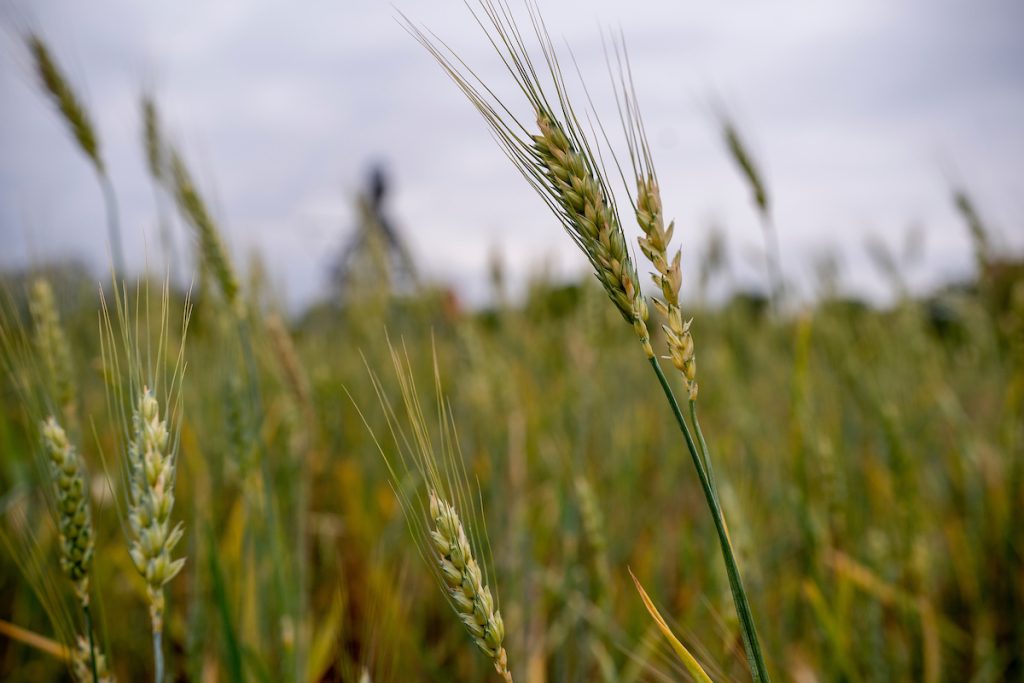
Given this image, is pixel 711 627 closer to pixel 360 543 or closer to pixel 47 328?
pixel 360 543

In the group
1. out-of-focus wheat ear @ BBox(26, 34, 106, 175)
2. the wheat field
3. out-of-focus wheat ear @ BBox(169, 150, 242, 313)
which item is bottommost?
the wheat field

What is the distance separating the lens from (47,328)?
3.24ft

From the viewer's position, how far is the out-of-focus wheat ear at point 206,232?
1.21m

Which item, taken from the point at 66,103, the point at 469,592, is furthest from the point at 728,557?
the point at 66,103

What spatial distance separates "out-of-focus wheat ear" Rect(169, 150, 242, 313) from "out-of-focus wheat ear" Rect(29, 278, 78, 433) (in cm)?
27

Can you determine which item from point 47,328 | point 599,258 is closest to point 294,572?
point 47,328

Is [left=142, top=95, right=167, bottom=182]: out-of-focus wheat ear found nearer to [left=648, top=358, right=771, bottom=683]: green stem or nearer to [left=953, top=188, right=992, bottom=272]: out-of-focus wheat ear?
[left=648, top=358, right=771, bottom=683]: green stem

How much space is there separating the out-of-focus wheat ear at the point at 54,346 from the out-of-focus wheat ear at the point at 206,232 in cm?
27

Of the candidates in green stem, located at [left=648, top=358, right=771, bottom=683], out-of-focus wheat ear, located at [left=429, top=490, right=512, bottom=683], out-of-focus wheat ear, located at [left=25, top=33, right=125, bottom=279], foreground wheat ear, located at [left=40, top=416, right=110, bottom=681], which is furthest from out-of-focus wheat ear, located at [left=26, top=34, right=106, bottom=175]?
green stem, located at [left=648, top=358, right=771, bottom=683]

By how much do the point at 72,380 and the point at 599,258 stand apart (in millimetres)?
974

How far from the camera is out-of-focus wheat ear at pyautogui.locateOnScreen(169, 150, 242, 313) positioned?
3.96 ft

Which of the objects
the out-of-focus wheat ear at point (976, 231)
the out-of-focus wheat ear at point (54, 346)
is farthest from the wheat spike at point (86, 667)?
the out-of-focus wheat ear at point (976, 231)

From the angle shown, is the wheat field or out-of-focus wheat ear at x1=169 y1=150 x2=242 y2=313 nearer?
the wheat field

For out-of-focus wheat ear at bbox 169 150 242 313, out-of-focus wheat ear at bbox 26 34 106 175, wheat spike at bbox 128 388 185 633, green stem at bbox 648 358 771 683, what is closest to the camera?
green stem at bbox 648 358 771 683
